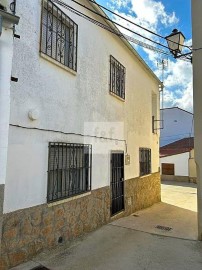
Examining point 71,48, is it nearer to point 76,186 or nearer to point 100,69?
point 100,69

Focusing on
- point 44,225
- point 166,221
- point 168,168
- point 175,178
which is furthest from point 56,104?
point 168,168

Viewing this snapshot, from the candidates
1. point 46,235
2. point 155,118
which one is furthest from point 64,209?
point 155,118

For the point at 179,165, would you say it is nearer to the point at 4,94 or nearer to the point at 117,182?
the point at 117,182

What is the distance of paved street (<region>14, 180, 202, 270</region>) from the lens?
16.7 ft

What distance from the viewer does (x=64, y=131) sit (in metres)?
6.14

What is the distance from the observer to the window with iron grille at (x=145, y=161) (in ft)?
38.8

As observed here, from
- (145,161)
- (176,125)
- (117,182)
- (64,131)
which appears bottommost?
(117,182)

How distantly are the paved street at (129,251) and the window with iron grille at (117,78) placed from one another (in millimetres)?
4795

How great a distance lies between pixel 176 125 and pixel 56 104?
3048cm

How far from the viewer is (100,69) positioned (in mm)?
7996

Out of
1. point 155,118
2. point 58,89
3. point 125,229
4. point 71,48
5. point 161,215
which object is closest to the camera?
point 58,89

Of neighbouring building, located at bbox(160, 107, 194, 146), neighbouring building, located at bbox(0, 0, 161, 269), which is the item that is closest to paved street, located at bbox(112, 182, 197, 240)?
neighbouring building, located at bbox(0, 0, 161, 269)

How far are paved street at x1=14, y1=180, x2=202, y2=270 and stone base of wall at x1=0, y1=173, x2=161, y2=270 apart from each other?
22 centimetres

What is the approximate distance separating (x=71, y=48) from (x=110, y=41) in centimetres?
260
